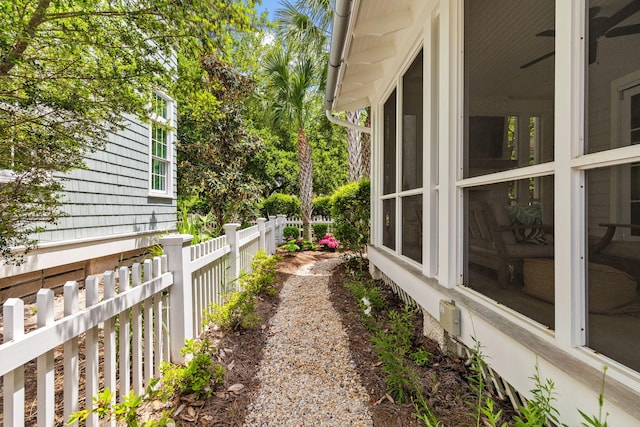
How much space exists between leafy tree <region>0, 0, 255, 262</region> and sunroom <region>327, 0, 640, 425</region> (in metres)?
1.37

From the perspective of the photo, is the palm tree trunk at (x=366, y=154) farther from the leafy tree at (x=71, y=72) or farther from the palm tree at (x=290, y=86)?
the leafy tree at (x=71, y=72)

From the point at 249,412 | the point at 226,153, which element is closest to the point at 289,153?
the point at 226,153

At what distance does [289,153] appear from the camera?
18.4m

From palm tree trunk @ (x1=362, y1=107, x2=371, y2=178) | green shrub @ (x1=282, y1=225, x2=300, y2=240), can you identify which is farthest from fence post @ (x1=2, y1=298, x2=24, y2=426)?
green shrub @ (x1=282, y1=225, x2=300, y2=240)

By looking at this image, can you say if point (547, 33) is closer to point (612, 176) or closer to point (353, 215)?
point (612, 176)

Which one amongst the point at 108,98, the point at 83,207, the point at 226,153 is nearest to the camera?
the point at 108,98

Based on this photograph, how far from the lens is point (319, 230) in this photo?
11.5 m

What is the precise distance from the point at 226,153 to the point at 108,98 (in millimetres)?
5321

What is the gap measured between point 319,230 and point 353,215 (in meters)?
5.02

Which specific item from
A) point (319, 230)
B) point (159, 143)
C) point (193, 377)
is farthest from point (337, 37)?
point (319, 230)

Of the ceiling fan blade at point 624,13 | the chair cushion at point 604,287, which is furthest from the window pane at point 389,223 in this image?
the ceiling fan blade at point 624,13

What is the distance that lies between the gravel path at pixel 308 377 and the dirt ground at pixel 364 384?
75 millimetres

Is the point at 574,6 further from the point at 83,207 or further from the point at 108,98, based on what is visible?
the point at 83,207

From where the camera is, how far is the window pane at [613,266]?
1067 millimetres
